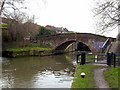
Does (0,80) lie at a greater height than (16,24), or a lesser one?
lesser

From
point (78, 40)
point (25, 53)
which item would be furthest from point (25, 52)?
point (78, 40)

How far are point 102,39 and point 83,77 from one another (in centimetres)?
2766

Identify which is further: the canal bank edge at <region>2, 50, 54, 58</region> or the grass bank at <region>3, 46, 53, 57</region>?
the grass bank at <region>3, 46, 53, 57</region>

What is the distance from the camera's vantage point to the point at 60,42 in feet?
151

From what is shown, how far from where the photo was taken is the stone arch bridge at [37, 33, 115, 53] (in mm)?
41719

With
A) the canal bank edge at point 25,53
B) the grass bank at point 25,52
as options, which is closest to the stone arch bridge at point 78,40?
the canal bank edge at point 25,53

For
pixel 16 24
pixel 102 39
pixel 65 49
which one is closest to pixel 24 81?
pixel 16 24

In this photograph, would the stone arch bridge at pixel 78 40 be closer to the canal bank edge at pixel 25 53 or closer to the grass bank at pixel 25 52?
the canal bank edge at pixel 25 53

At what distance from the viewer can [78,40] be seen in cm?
4362

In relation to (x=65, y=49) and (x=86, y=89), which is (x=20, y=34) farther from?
(x=86, y=89)

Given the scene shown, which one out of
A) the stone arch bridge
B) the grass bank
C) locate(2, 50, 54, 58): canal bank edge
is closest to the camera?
locate(2, 50, 54, 58): canal bank edge

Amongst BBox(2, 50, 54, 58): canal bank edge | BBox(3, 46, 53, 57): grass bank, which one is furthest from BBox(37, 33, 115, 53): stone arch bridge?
BBox(3, 46, 53, 57): grass bank

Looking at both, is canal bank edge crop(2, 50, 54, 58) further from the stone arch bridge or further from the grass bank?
the stone arch bridge

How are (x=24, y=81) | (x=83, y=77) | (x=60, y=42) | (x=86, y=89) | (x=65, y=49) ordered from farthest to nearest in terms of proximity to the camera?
(x=65, y=49) → (x=60, y=42) → (x=24, y=81) → (x=83, y=77) → (x=86, y=89)
